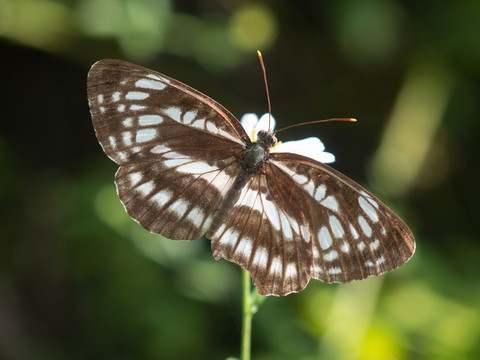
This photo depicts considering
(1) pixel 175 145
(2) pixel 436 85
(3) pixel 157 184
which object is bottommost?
(3) pixel 157 184

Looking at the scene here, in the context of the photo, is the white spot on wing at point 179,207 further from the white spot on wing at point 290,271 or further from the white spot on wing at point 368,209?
the white spot on wing at point 368,209

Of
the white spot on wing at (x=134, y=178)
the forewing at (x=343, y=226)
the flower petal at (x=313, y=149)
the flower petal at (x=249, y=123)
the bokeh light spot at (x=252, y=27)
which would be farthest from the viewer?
the bokeh light spot at (x=252, y=27)

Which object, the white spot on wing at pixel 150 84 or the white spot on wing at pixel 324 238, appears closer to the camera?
the white spot on wing at pixel 324 238

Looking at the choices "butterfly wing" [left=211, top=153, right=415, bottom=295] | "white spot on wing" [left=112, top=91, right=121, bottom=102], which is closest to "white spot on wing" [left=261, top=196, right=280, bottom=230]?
"butterfly wing" [left=211, top=153, right=415, bottom=295]

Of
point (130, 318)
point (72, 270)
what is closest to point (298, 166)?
point (130, 318)

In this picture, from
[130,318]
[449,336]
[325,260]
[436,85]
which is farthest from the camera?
[436,85]

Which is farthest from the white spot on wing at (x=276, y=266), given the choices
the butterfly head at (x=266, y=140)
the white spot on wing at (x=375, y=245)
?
the butterfly head at (x=266, y=140)

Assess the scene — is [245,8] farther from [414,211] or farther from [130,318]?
[130,318]
